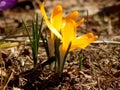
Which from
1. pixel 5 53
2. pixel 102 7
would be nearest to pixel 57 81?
pixel 5 53

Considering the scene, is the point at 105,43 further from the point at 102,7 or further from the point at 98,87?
the point at 102,7

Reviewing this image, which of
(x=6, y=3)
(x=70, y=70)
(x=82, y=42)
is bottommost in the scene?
(x=70, y=70)

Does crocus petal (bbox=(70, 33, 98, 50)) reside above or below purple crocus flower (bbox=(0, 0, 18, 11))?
below

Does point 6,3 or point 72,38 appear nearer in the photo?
point 72,38

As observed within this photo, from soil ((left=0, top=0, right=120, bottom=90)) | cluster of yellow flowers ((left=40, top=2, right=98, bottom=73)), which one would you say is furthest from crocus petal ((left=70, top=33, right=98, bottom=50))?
soil ((left=0, top=0, right=120, bottom=90))

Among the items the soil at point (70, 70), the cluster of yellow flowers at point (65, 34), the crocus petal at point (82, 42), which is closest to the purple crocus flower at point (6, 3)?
the soil at point (70, 70)

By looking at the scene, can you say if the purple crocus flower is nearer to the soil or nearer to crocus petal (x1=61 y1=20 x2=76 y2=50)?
the soil

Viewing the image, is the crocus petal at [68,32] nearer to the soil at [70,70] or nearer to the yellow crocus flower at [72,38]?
the yellow crocus flower at [72,38]

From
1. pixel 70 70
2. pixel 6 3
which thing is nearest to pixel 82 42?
pixel 70 70

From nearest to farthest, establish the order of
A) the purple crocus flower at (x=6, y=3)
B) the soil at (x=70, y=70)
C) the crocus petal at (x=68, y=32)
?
the crocus petal at (x=68, y=32), the soil at (x=70, y=70), the purple crocus flower at (x=6, y=3)

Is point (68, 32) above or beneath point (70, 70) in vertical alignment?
above

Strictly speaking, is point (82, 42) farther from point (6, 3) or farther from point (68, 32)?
point (6, 3)
